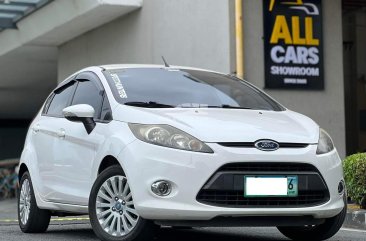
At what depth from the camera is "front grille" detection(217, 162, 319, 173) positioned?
16.6 ft

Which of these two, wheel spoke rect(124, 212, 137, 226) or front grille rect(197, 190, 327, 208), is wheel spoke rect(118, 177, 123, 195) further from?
front grille rect(197, 190, 327, 208)

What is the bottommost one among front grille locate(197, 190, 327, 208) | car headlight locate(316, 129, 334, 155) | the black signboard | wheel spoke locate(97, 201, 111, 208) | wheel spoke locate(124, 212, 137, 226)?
wheel spoke locate(124, 212, 137, 226)

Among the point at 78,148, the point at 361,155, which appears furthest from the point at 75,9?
the point at 78,148

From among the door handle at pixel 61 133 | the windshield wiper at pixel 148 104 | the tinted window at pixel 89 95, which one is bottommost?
the door handle at pixel 61 133

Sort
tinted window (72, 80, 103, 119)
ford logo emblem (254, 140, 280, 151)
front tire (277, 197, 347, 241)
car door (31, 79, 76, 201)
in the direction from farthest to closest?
car door (31, 79, 76, 201), tinted window (72, 80, 103, 119), front tire (277, 197, 347, 241), ford logo emblem (254, 140, 280, 151)

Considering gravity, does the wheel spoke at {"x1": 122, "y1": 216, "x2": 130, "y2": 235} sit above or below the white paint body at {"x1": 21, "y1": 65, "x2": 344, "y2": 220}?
below

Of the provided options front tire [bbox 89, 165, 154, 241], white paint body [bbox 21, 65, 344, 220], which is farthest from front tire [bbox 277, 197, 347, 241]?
front tire [bbox 89, 165, 154, 241]

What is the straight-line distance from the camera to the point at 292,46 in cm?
1214

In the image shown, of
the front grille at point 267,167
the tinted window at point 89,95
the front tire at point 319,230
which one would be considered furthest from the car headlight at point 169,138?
the front tire at point 319,230

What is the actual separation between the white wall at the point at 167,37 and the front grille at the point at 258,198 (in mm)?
6672

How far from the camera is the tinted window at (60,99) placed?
7.05 meters

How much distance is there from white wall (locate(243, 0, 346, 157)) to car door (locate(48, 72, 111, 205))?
222 inches

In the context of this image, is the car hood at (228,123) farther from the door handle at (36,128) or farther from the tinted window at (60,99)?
the door handle at (36,128)

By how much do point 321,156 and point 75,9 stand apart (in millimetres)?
10841
